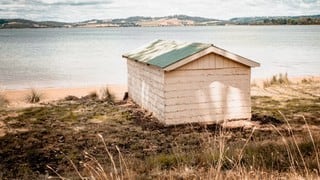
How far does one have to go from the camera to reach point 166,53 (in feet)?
43.0

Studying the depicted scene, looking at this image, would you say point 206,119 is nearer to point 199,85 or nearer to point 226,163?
point 199,85

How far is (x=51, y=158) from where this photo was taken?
8836 millimetres

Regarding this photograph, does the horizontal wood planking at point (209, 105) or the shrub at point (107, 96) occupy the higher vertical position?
the horizontal wood planking at point (209, 105)

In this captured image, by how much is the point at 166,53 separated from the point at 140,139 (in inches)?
148

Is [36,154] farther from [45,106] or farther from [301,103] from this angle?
[301,103]

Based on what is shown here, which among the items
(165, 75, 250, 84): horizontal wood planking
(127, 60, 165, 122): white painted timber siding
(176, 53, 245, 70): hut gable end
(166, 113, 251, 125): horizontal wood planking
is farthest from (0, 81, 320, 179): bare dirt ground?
(176, 53, 245, 70): hut gable end

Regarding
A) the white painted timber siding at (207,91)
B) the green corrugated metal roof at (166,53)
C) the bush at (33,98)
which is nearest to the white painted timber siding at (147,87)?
the green corrugated metal roof at (166,53)

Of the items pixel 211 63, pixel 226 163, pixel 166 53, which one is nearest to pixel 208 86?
pixel 211 63

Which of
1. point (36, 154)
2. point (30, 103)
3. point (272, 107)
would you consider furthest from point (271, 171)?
point (30, 103)

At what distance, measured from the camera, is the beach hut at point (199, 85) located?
37.8ft

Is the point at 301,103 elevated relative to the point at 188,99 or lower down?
lower down

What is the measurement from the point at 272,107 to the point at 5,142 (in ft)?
30.1

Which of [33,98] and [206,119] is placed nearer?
[206,119]

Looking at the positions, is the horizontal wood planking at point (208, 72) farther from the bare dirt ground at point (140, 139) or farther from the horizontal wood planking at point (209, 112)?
the bare dirt ground at point (140, 139)
